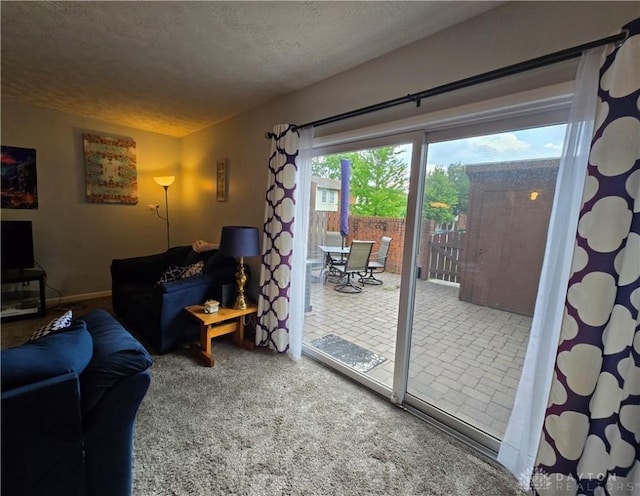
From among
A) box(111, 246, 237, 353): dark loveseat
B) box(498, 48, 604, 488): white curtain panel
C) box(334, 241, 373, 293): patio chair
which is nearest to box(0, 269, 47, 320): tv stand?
box(111, 246, 237, 353): dark loveseat

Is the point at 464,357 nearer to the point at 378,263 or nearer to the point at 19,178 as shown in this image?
the point at 378,263

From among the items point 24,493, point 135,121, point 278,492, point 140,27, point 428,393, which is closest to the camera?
point 24,493

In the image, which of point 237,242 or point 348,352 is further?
point 348,352

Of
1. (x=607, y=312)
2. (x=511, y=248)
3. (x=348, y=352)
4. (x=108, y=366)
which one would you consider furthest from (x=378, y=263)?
(x=108, y=366)

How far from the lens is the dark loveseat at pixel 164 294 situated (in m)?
2.61

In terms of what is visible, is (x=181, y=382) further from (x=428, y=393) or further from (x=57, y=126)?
(x=57, y=126)

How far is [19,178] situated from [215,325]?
3018mm

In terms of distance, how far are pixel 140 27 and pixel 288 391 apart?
2682 mm

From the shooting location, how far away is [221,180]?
3.68 m

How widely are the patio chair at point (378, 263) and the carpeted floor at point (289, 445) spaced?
109 cm

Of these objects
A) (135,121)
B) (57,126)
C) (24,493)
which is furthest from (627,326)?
(57,126)

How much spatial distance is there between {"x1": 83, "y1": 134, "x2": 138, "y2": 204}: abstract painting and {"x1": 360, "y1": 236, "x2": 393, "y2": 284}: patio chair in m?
3.63

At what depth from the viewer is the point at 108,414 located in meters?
1.12

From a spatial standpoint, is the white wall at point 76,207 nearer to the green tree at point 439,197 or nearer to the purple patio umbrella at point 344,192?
the purple patio umbrella at point 344,192
